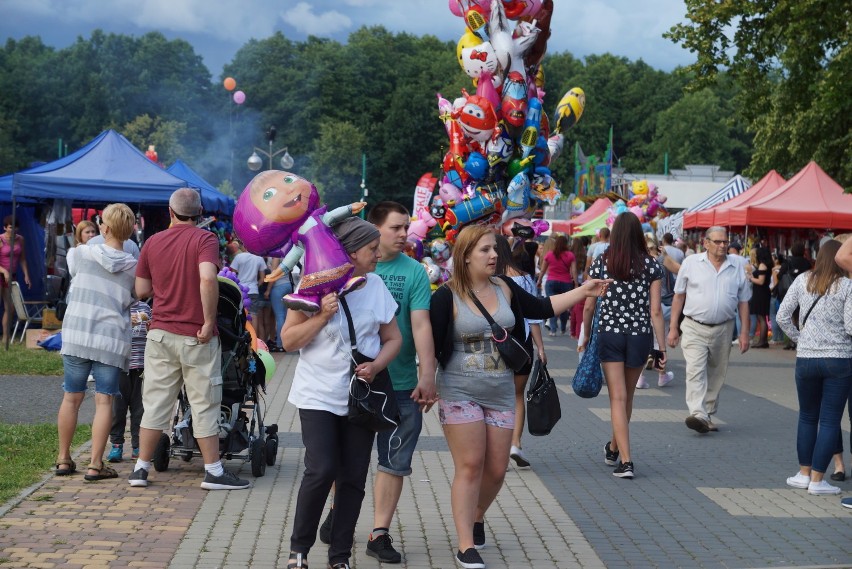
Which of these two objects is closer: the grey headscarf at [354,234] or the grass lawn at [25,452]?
the grey headscarf at [354,234]

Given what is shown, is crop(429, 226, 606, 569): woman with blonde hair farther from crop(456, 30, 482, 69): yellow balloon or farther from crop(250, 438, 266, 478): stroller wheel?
crop(456, 30, 482, 69): yellow balloon

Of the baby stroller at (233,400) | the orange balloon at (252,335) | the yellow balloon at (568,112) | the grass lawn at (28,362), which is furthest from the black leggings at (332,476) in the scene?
the yellow balloon at (568,112)

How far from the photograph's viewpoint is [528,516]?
727 cm

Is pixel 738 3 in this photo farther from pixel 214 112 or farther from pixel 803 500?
pixel 214 112

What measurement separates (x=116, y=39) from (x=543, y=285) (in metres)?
94.3

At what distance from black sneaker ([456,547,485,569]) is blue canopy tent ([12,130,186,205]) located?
12.4 meters

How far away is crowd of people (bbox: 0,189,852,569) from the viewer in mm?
5602

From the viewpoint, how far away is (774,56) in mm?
21328

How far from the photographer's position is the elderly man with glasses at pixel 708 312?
34.7ft

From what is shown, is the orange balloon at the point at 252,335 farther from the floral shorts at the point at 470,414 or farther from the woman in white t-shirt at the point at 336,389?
the woman in white t-shirt at the point at 336,389

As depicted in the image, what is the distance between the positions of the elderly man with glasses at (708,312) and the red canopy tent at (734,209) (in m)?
11.2

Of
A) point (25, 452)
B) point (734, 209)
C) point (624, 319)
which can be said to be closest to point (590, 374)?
point (624, 319)

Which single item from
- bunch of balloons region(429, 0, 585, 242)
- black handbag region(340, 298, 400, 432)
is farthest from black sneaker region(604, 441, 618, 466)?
bunch of balloons region(429, 0, 585, 242)

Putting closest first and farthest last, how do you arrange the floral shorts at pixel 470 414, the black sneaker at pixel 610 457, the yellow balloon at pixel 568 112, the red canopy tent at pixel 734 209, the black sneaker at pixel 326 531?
the floral shorts at pixel 470 414, the black sneaker at pixel 326 531, the black sneaker at pixel 610 457, the yellow balloon at pixel 568 112, the red canopy tent at pixel 734 209
